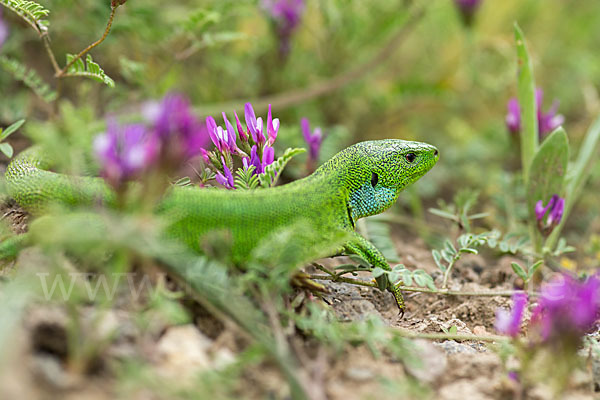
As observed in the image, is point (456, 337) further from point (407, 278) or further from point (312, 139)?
point (312, 139)

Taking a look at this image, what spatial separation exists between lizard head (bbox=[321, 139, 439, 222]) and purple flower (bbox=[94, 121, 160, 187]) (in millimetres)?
1297

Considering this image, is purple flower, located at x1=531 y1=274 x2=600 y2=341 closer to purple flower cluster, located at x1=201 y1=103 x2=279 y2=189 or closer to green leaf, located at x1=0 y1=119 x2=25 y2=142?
purple flower cluster, located at x1=201 y1=103 x2=279 y2=189

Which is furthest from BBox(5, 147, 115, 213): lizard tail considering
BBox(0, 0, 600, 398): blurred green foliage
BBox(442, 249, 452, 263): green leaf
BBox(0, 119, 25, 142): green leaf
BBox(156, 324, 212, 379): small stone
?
BBox(442, 249, 452, 263): green leaf

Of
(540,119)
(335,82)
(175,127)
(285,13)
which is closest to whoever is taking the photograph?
(175,127)

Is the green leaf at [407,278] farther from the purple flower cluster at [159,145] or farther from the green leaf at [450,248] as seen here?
the purple flower cluster at [159,145]

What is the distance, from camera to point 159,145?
2178 millimetres

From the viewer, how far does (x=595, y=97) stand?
21.2ft

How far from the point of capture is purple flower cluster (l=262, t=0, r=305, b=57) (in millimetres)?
5543

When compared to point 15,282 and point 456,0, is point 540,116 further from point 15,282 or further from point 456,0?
point 15,282

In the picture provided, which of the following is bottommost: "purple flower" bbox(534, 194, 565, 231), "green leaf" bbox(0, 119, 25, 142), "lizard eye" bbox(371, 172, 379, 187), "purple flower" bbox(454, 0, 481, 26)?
"purple flower" bbox(534, 194, 565, 231)

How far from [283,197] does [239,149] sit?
51 cm

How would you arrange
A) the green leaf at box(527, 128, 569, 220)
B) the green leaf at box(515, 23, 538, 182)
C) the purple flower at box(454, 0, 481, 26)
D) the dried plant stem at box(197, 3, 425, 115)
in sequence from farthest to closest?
1. the purple flower at box(454, 0, 481, 26)
2. the dried plant stem at box(197, 3, 425, 115)
3. the green leaf at box(515, 23, 538, 182)
4. the green leaf at box(527, 128, 569, 220)

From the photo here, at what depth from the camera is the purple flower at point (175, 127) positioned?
215 centimetres

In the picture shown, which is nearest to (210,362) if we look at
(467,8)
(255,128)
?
(255,128)
